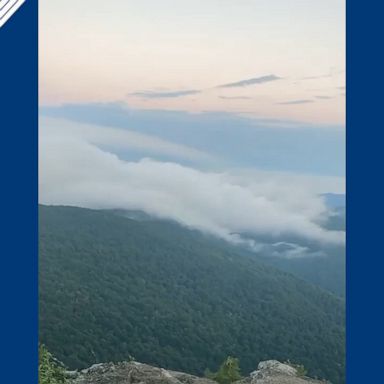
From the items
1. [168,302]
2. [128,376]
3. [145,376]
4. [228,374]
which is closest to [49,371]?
[128,376]

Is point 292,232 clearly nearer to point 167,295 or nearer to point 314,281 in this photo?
point 314,281

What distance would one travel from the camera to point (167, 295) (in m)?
7.04

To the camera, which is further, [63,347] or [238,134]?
[238,134]

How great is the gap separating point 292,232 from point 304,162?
787 mm

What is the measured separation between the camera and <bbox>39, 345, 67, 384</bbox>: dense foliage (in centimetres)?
Result: 505

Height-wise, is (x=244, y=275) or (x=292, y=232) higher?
(x=292, y=232)

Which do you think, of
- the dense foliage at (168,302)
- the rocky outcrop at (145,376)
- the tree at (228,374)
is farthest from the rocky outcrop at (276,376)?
the dense foliage at (168,302)

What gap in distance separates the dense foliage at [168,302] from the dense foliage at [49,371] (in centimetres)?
98

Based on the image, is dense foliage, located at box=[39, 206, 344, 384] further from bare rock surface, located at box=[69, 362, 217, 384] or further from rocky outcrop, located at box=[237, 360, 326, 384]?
bare rock surface, located at box=[69, 362, 217, 384]

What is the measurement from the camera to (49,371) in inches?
201

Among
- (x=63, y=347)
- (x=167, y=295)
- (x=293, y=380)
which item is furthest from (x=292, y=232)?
(x=63, y=347)

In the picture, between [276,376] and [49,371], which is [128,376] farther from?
[276,376]
